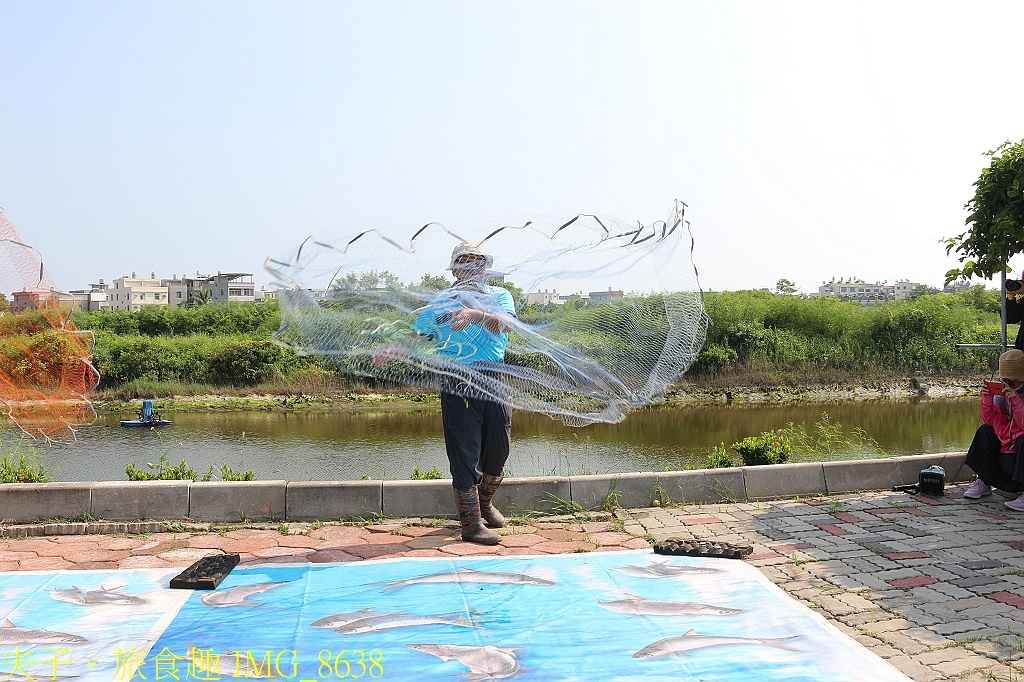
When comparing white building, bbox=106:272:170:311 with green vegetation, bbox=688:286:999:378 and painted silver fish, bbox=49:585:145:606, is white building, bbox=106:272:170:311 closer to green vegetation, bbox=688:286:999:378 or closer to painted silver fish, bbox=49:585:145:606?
green vegetation, bbox=688:286:999:378

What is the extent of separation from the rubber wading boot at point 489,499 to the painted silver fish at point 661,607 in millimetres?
1455

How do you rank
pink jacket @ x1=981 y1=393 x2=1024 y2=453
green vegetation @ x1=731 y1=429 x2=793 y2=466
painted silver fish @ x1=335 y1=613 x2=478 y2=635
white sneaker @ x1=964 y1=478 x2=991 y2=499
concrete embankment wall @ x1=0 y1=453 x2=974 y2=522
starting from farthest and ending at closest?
1. green vegetation @ x1=731 y1=429 x2=793 y2=466
2. white sneaker @ x1=964 y1=478 x2=991 y2=499
3. pink jacket @ x1=981 y1=393 x2=1024 y2=453
4. concrete embankment wall @ x1=0 y1=453 x2=974 y2=522
5. painted silver fish @ x1=335 y1=613 x2=478 y2=635

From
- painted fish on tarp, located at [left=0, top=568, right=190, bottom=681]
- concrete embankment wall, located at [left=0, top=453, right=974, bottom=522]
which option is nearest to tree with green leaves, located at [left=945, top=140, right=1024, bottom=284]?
concrete embankment wall, located at [left=0, top=453, right=974, bottom=522]

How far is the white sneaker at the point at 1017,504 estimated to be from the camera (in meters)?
6.01

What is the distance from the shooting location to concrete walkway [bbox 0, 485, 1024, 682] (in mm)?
3777


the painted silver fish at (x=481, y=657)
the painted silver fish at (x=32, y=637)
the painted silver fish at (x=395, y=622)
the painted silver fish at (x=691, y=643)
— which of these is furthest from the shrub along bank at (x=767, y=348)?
the painted silver fish at (x=691, y=643)

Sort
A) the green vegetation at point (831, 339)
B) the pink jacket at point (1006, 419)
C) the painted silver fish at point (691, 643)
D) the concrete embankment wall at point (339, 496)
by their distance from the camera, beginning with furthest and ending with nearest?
Answer: 1. the green vegetation at point (831, 339)
2. the pink jacket at point (1006, 419)
3. the concrete embankment wall at point (339, 496)
4. the painted silver fish at point (691, 643)

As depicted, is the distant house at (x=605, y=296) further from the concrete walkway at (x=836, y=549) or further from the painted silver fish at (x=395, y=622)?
the painted silver fish at (x=395, y=622)

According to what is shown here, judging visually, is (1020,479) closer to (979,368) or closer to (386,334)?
(386,334)

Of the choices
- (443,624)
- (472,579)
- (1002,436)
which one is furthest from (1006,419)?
(443,624)

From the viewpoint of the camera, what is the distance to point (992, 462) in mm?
6398

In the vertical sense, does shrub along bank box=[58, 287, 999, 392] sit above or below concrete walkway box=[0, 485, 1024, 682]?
above

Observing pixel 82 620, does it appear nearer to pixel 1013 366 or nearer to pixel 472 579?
pixel 472 579

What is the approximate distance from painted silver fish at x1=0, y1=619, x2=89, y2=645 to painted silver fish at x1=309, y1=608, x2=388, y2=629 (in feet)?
3.30
